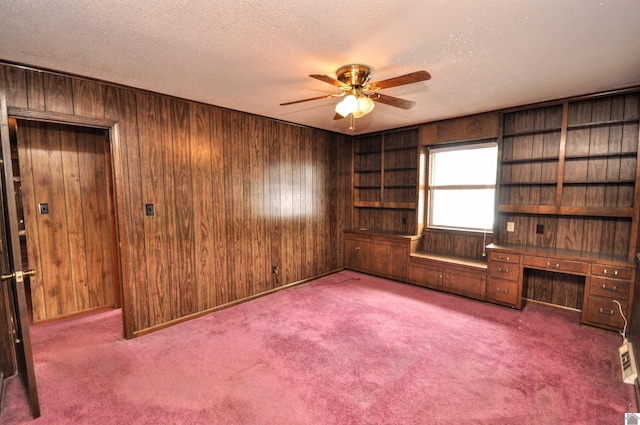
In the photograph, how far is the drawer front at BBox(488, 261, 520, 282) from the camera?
338 centimetres

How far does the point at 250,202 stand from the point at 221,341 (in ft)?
5.64

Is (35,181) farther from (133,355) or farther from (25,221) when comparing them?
(133,355)

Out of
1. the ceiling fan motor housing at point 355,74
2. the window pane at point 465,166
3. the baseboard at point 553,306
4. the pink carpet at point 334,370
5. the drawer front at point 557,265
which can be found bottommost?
the pink carpet at point 334,370

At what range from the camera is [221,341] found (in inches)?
109

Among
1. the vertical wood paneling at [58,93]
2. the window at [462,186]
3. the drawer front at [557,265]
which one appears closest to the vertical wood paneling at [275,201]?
the vertical wood paneling at [58,93]

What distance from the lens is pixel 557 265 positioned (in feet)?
A: 10.2

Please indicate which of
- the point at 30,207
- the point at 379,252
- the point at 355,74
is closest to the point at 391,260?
the point at 379,252

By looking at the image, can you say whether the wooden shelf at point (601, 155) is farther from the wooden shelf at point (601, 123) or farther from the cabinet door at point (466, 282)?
the cabinet door at point (466, 282)

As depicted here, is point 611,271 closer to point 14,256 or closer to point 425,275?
point 425,275

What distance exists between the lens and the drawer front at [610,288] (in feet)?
9.00

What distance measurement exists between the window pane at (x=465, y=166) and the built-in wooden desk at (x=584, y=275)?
1.05 meters

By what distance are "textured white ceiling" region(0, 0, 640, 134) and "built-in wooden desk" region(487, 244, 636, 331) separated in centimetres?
173

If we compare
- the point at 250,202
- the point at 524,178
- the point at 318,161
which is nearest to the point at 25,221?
the point at 250,202

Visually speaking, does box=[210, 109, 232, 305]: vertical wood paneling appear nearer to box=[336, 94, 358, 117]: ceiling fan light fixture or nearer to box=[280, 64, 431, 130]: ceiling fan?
box=[280, 64, 431, 130]: ceiling fan
